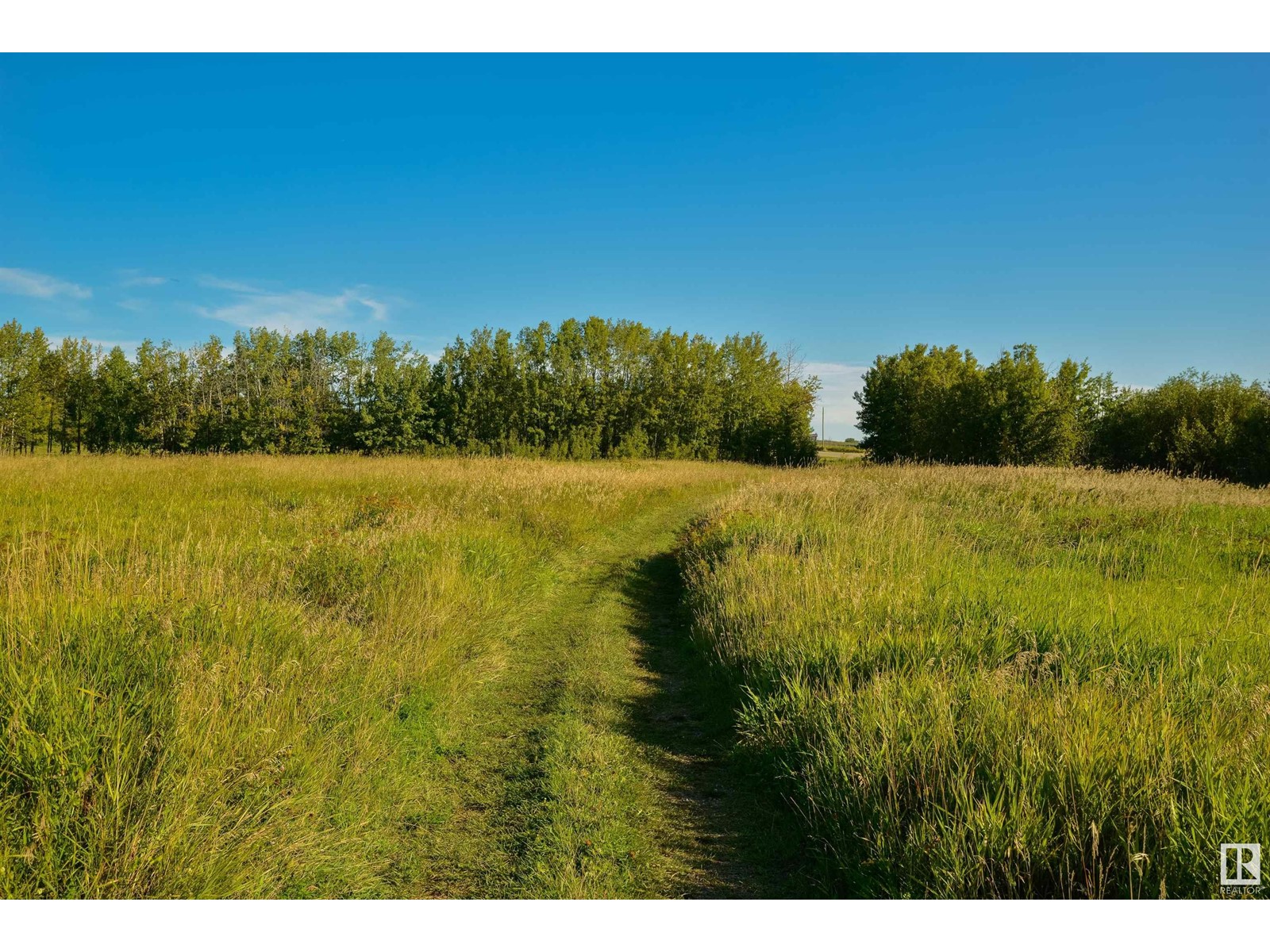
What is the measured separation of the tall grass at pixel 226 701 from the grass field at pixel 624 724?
26 millimetres

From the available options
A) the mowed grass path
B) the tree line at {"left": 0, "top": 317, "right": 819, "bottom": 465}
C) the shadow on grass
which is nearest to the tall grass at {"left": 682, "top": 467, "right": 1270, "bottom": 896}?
the shadow on grass

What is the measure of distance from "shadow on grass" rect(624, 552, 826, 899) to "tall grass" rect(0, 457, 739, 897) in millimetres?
1908

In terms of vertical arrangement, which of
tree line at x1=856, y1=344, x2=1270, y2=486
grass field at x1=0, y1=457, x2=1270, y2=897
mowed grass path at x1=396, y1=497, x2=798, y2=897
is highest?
tree line at x1=856, y1=344, x2=1270, y2=486

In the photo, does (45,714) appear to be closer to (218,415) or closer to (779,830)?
(779,830)

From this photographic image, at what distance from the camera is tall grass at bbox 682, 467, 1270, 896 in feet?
9.72

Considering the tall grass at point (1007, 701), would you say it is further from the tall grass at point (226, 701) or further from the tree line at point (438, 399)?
the tree line at point (438, 399)

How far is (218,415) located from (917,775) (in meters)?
72.9

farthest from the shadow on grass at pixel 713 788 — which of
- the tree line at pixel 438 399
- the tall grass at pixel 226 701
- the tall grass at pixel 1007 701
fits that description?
the tree line at pixel 438 399

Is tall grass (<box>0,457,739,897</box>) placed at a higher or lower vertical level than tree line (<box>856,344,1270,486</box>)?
lower

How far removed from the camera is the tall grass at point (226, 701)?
294 cm

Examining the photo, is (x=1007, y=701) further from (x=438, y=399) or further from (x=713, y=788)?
(x=438, y=399)

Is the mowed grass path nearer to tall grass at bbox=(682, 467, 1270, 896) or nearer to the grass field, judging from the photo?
the grass field

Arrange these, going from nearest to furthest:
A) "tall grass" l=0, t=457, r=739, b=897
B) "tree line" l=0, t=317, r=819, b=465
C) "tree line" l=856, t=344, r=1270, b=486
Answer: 1. "tall grass" l=0, t=457, r=739, b=897
2. "tree line" l=856, t=344, r=1270, b=486
3. "tree line" l=0, t=317, r=819, b=465

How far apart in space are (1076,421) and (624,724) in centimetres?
5247
